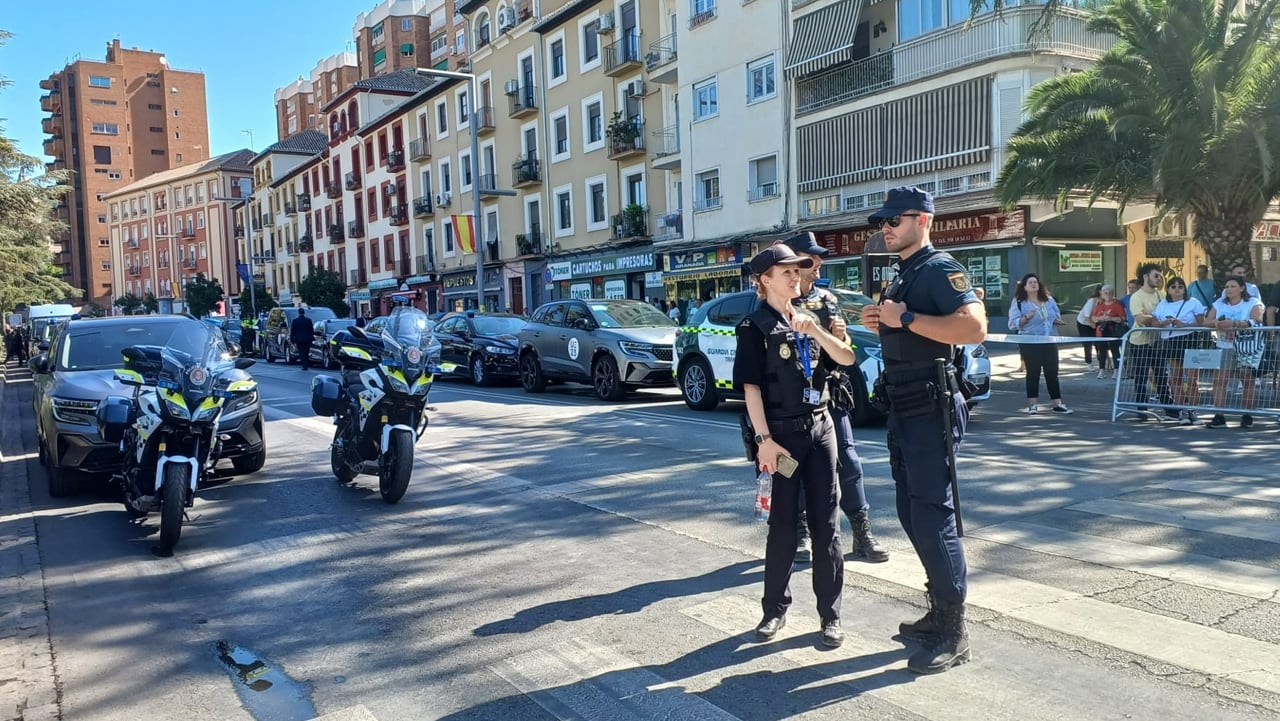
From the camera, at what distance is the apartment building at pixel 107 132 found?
10144 cm

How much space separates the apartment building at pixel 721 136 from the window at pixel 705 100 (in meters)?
0.03

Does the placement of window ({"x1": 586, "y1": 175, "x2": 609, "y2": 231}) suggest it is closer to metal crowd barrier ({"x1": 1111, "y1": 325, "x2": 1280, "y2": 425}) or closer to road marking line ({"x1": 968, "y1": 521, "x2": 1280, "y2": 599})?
metal crowd barrier ({"x1": 1111, "y1": 325, "x2": 1280, "y2": 425})

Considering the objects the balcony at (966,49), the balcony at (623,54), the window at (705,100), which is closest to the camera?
the balcony at (966,49)

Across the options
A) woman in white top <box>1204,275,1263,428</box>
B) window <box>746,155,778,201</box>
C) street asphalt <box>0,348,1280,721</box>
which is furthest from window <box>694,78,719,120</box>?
street asphalt <box>0,348,1280,721</box>

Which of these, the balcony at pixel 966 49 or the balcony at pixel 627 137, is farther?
the balcony at pixel 627 137

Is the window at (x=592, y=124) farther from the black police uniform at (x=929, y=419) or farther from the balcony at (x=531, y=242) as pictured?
the black police uniform at (x=929, y=419)

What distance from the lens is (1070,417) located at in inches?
444

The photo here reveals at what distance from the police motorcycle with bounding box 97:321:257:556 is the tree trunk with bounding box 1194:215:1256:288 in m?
14.8

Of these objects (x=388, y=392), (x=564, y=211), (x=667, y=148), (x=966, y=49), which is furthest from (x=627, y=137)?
(x=388, y=392)

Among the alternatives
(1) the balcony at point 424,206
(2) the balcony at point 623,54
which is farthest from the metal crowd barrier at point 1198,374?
(1) the balcony at point 424,206

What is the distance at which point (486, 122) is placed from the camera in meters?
41.3

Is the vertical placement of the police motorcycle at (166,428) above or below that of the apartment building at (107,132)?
below

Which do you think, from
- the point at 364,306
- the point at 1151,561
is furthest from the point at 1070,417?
the point at 364,306

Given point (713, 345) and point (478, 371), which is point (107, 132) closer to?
point (478, 371)
